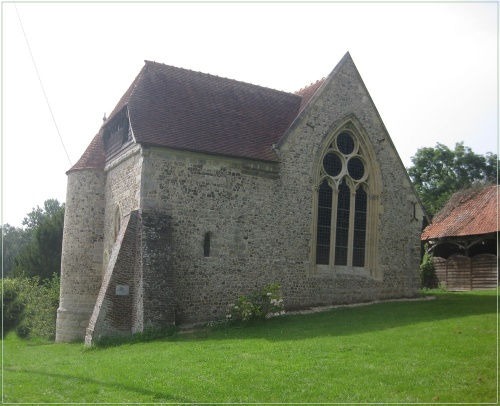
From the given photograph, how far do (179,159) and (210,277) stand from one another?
4120 millimetres

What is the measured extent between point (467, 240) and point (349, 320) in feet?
55.0

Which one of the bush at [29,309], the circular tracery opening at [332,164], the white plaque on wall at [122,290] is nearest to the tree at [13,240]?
the bush at [29,309]

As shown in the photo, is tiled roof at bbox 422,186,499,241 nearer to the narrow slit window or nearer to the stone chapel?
the stone chapel

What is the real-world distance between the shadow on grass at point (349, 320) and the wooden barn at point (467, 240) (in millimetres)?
10469

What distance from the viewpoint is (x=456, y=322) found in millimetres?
16109

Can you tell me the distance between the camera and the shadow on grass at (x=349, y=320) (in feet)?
54.6

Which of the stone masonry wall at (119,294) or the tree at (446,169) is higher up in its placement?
the tree at (446,169)

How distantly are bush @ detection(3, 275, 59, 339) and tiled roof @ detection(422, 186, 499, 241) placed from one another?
2093cm

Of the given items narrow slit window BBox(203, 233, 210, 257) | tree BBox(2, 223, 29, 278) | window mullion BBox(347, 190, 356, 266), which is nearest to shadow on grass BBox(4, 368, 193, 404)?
narrow slit window BBox(203, 233, 210, 257)

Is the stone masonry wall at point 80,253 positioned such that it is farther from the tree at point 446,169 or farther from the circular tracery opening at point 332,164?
the tree at point 446,169

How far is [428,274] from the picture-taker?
115 ft

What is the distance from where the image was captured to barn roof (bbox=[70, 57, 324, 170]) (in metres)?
20.4

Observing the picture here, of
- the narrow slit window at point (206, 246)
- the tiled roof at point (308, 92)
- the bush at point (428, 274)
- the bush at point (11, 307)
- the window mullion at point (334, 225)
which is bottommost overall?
the bush at point (11, 307)

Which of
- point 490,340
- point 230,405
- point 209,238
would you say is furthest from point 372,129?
point 230,405
